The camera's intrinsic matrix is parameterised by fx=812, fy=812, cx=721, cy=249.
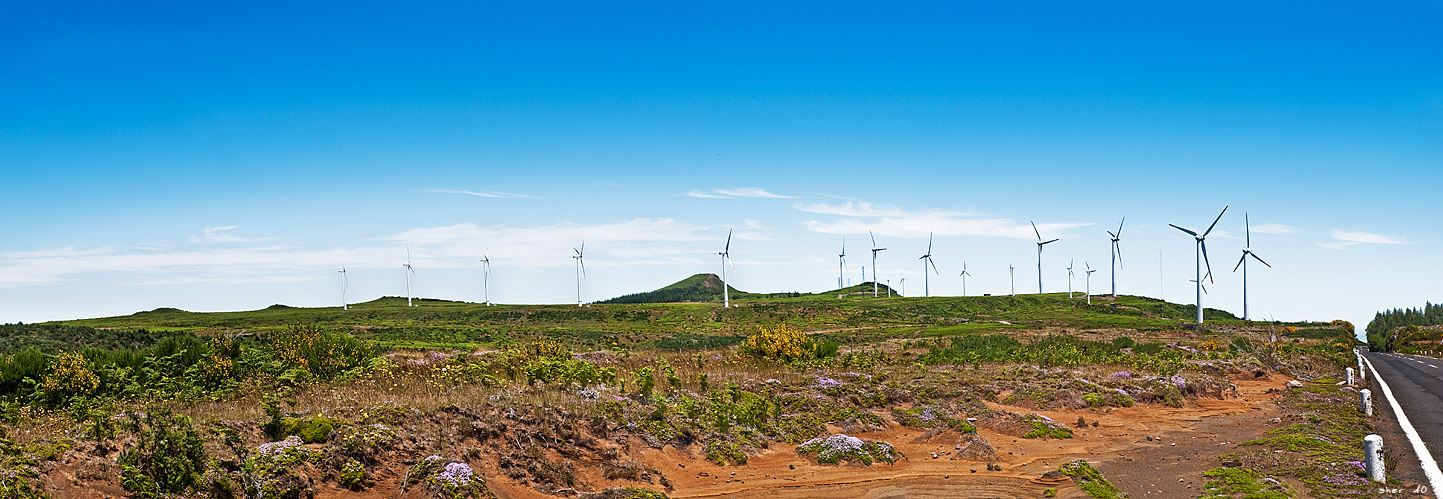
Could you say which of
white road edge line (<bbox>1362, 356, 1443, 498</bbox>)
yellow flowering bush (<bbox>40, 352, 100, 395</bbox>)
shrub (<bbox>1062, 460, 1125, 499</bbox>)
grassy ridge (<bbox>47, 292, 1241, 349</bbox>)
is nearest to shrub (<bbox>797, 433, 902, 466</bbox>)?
shrub (<bbox>1062, 460, 1125, 499</bbox>)

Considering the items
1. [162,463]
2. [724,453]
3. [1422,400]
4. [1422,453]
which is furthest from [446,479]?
[1422,400]

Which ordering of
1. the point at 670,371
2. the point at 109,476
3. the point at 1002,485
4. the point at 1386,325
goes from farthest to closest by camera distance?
the point at 1386,325 < the point at 670,371 < the point at 1002,485 < the point at 109,476

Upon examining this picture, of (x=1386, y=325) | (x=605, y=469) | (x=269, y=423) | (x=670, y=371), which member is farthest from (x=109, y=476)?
(x=1386, y=325)

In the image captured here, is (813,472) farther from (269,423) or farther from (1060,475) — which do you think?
(269,423)

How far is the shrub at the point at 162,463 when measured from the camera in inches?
410

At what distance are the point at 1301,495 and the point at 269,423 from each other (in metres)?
16.5

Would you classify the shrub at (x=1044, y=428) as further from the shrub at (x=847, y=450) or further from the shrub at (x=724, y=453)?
the shrub at (x=724, y=453)

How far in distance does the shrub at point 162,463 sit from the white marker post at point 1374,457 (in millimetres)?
17740

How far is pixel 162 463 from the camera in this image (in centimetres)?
1063

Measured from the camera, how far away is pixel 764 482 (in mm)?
15062

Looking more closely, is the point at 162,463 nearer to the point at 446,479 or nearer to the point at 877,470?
the point at 446,479

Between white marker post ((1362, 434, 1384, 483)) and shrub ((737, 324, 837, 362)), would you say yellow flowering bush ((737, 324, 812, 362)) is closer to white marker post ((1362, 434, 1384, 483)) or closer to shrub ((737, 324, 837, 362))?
shrub ((737, 324, 837, 362))

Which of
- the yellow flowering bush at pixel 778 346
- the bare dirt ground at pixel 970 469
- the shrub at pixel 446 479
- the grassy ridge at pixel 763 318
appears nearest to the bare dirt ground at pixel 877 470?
the bare dirt ground at pixel 970 469

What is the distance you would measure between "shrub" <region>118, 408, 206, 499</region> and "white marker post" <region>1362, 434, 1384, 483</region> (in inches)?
698
